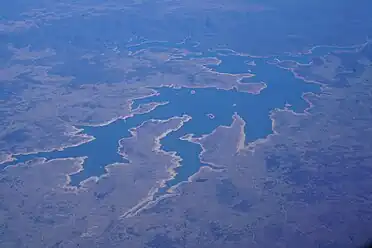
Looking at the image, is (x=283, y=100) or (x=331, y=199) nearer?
(x=331, y=199)

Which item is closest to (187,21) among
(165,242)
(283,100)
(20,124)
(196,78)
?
(196,78)

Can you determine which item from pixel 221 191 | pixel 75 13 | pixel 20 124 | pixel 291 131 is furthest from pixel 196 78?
pixel 75 13

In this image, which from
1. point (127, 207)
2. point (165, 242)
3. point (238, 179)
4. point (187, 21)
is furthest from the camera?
point (187, 21)

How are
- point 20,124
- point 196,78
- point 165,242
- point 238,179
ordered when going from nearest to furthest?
point 165,242, point 238,179, point 20,124, point 196,78

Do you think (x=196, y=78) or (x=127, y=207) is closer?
(x=127, y=207)

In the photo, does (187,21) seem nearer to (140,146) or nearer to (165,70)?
(165,70)

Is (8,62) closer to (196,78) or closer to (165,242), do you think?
(196,78)
